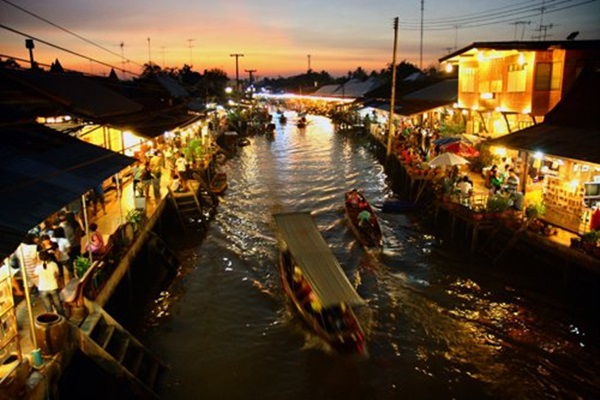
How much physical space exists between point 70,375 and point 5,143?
614 cm

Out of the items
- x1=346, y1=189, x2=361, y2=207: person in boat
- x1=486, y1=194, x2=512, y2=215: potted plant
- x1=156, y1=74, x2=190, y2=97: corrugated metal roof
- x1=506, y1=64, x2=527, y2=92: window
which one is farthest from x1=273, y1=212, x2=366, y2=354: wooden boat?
x1=156, y1=74, x2=190, y2=97: corrugated metal roof

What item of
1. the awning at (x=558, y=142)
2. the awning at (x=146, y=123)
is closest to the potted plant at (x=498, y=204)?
the awning at (x=558, y=142)

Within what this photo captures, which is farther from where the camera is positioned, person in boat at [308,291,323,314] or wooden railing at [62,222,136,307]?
person in boat at [308,291,323,314]

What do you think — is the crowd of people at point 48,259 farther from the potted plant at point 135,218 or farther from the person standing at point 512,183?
the person standing at point 512,183

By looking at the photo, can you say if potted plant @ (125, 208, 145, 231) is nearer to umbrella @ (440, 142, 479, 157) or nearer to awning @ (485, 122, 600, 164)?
awning @ (485, 122, 600, 164)

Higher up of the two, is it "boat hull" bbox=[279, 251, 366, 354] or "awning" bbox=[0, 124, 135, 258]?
"awning" bbox=[0, 124, 135, 258]

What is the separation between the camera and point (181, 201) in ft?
77.0

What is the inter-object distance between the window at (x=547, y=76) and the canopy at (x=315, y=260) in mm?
13406

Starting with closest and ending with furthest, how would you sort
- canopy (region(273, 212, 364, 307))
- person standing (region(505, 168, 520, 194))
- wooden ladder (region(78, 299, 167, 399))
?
1. wooden ladder (region(78, 299, 167, 399))
2. canopy (region(273, 212, 364, 307))
3. person standing (region(505, 168, 520, 194))

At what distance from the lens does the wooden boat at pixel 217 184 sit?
29.9m

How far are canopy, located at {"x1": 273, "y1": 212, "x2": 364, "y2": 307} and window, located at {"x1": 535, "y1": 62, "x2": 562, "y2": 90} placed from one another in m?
13.4

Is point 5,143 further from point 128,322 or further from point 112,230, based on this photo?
point 128,322

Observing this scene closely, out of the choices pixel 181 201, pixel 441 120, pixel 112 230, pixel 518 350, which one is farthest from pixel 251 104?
pixel 518 350

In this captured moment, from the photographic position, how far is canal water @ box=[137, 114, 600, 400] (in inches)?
464
